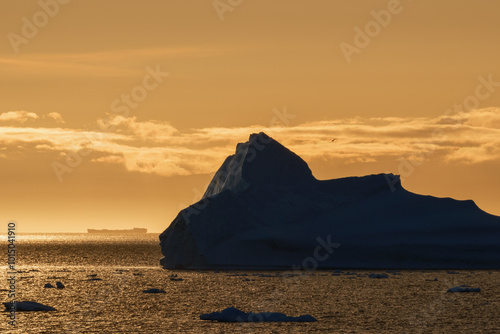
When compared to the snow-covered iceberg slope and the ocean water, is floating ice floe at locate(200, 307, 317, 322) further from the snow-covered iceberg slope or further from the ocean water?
the snow-covered iceberg slope

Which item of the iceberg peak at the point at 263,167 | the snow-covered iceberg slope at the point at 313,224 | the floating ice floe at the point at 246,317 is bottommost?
the floating ice floe at the point at 246,317

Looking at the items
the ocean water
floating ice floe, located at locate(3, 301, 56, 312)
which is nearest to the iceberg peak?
the ocean water

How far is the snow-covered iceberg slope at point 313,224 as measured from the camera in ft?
229

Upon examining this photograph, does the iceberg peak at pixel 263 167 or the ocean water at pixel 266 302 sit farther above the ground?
the iceberg peak at pixel 263 167

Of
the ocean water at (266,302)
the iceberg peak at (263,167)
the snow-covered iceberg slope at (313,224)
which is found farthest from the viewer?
the iceberg peak at (263,167)

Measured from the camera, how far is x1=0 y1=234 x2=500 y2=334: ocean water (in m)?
41.2

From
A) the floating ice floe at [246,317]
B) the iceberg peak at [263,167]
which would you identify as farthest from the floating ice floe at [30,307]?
the iceberg peak at [263,167]

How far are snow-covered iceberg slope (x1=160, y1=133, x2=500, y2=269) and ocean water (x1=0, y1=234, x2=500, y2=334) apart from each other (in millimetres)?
1710

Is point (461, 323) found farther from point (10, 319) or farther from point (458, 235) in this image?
point (458, 235)

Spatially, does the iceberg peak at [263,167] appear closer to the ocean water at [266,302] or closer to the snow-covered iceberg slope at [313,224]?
the snow-covered iceberg slope at [313,224]

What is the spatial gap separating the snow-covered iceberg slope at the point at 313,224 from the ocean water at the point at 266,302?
171cm

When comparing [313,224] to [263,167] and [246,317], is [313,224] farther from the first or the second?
[246,317]

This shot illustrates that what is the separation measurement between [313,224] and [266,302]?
2045 centimetres

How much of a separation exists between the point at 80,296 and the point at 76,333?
1924 centimetres
